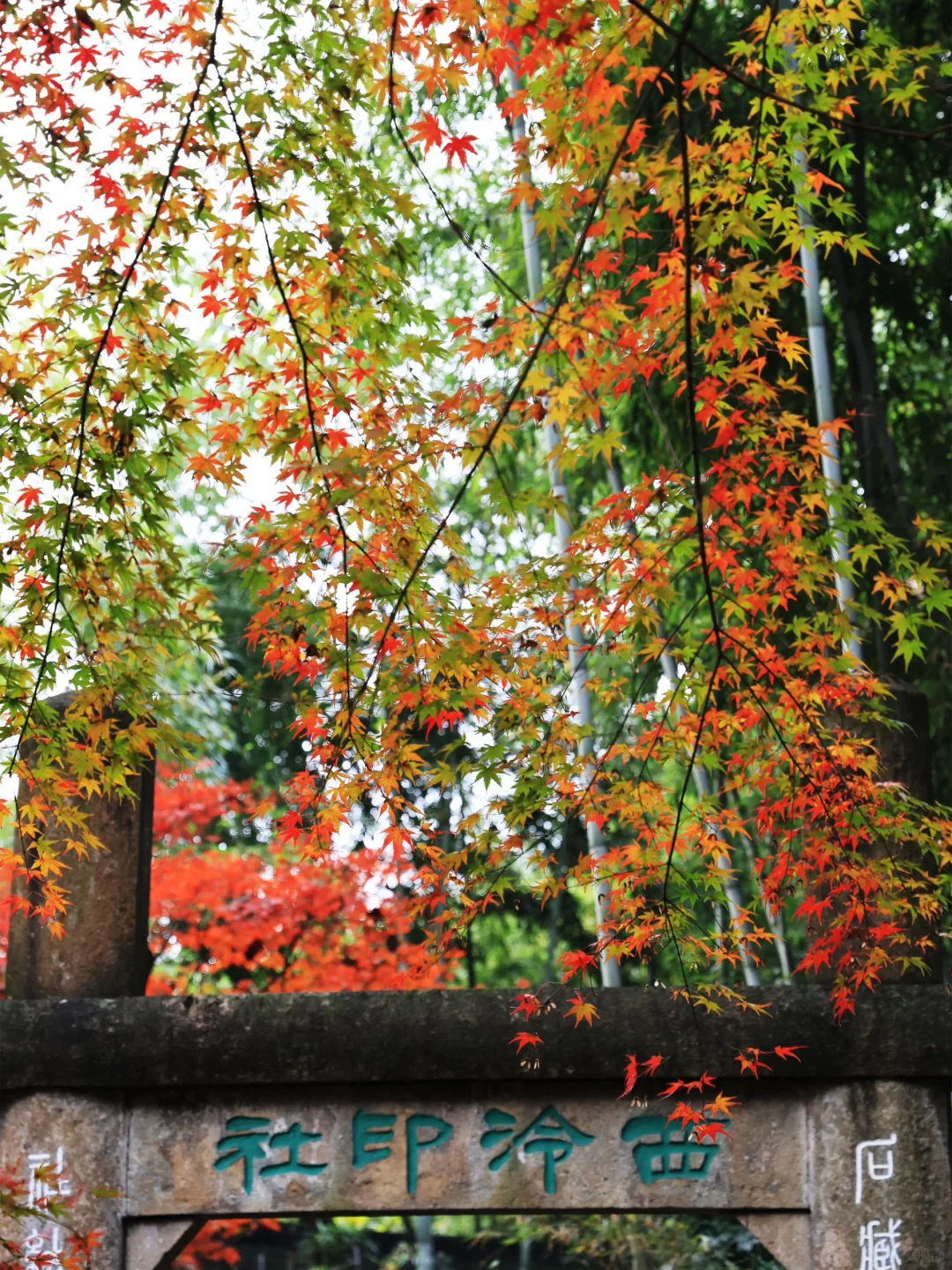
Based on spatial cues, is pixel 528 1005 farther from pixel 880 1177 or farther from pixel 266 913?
pixel 266 913

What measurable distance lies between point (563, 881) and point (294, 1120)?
1154 millimetres

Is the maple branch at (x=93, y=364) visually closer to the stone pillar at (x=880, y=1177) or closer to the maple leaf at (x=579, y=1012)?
the maple leaf at (x=579, y=1012)

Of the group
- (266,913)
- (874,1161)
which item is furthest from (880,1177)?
(266,913)

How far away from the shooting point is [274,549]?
3486 mm

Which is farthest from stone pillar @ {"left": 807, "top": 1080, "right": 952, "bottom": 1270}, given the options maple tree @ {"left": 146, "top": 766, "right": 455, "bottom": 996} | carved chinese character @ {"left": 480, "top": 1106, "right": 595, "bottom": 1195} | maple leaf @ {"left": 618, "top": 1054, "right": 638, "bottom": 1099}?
maple tree @ {"left": 146, "top": 766, "right": 455, "bottom": 996}

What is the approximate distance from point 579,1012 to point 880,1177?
1.08 meters

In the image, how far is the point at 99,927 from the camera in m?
4.38

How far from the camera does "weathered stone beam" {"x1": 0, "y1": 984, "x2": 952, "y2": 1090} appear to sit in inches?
164

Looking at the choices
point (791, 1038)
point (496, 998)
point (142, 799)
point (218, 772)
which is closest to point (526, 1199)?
point (496, 998)

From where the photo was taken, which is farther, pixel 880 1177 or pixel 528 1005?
pixel 880 1177

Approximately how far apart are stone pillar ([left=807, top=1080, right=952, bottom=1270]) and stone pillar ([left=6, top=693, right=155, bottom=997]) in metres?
2.16

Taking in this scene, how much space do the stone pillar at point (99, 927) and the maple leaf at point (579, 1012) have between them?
4.44 feet

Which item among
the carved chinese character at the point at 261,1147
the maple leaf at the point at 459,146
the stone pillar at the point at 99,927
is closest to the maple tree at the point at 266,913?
the stone pillar at the point at 99,927

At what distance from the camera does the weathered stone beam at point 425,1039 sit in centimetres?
416
